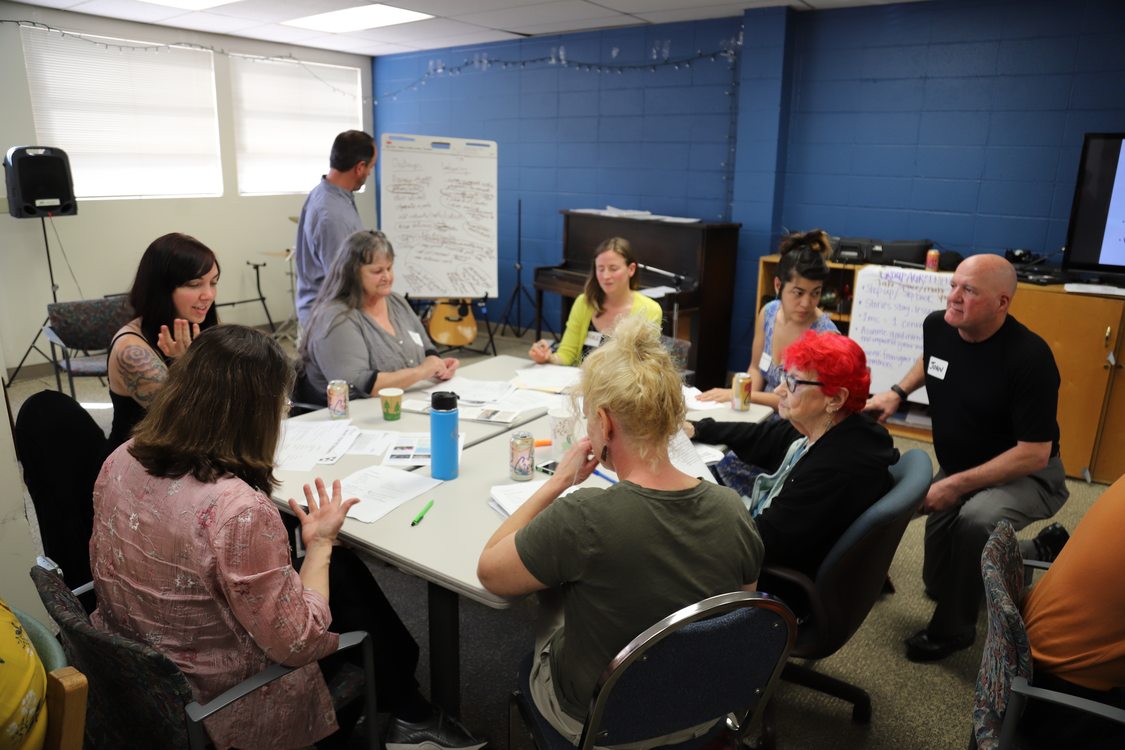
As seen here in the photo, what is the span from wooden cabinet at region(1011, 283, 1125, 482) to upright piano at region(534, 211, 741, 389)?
1869 mm

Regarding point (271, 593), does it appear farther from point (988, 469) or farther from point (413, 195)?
point (413, 195)

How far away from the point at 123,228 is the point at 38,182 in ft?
3.07

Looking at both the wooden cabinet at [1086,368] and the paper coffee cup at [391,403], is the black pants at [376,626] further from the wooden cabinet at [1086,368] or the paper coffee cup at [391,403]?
the wooden cabinet at [1086,368]

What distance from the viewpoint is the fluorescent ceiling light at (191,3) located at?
4.89 metres

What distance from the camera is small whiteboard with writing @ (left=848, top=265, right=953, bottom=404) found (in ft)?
13.8

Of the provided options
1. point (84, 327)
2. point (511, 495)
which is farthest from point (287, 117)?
point (511, 495)

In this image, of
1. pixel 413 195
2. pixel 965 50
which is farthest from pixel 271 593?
pixel 965 50

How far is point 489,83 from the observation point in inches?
259

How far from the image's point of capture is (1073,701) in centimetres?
132

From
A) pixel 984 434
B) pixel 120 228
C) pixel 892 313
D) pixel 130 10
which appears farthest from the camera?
pixel 120 228

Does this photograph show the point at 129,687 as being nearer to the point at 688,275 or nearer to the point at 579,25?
the point at 688,275

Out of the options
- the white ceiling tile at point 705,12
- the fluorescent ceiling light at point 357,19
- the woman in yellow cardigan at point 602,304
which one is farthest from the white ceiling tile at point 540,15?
the woman in yellow cardigan at point 602,304

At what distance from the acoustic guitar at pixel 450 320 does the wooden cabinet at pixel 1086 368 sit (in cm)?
370

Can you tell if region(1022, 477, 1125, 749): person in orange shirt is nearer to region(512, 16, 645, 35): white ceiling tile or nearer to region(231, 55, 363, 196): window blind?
region(512, 16, 645, 35): white ceiling tile
